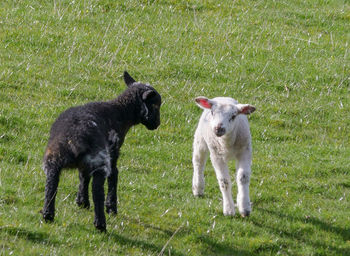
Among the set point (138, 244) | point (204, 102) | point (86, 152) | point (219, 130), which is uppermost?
point (204, 102)

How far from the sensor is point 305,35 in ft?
→ 63.1

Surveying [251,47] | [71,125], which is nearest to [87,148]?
[71,125]

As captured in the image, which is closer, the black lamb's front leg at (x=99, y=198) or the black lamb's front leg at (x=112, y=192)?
the black lamb's front leg at (x=99, y=198)

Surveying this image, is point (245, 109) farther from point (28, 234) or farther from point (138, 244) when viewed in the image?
point (28, 234)

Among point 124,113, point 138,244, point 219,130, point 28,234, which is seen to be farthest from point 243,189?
point 28,234

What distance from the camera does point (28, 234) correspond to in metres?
9.12

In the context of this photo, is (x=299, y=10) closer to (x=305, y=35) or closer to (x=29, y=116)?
(x=305, y=35)

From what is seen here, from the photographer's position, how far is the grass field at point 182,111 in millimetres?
10023

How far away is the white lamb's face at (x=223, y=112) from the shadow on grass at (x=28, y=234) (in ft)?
9.02

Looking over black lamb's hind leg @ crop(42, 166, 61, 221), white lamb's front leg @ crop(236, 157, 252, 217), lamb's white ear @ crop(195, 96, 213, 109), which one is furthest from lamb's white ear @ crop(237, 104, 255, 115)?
black lamb's hind leg @ crop(42, 166, 61, 221)

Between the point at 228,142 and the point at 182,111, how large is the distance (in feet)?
14.3

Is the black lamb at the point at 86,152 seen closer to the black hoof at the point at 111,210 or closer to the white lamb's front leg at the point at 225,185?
the black hoof at the point at 111,210

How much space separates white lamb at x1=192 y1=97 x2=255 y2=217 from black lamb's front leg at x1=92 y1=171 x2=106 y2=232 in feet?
6.13

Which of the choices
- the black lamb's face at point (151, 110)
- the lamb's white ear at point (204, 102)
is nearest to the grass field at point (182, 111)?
the black lamb's face at point (151, 110)
